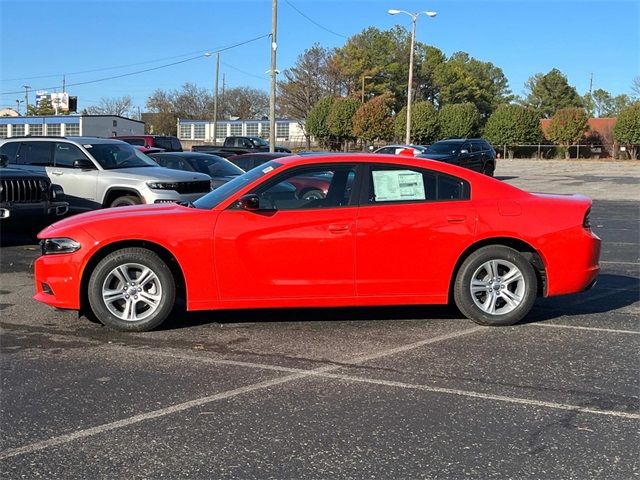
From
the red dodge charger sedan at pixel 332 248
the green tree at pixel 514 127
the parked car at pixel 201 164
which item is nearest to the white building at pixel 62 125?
the green tree at pixel 514 127

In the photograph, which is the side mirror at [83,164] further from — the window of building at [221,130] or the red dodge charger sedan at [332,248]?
the window of building at [221,130]

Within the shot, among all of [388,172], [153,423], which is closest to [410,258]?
[388,172]

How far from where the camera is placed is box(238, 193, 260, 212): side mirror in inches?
224

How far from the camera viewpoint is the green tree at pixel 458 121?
5969 cm

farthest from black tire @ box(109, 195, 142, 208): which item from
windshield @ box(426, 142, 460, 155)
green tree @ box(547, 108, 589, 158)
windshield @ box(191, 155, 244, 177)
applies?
green tree @ box(547, 108, 589, 158)

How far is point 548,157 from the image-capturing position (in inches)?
2373

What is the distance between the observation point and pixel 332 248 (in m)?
5.72

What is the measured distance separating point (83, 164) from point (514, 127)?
174 feet

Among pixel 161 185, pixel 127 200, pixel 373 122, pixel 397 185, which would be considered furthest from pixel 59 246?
pixel 373 122

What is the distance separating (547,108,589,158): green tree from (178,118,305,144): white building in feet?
104

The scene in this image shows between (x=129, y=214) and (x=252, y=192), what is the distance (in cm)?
110

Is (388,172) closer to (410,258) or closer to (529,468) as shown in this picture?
(410,258)

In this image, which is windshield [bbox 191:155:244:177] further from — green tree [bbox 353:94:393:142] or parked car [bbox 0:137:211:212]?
green tree [bbox 353:94:393:142]

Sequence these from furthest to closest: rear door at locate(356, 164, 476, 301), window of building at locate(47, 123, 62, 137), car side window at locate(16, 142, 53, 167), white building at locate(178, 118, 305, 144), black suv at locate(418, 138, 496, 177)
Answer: white building at locate(178, 118, 305, 144), window of building at locate(47, 123, 62, 137), black suv at locate(418, 138, 496, 177), car side window at locate(16, 142, 53, 167), rear door at locate(356, 164, 476, 301)
